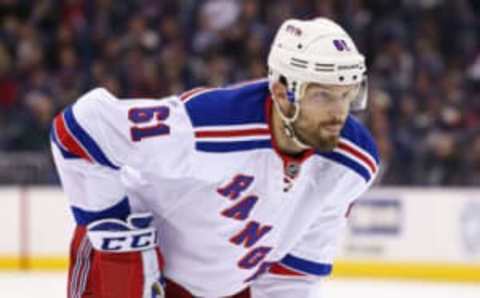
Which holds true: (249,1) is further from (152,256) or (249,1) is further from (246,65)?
(152,256)

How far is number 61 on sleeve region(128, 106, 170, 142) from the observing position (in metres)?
2.54

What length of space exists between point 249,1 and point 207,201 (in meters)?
5.71

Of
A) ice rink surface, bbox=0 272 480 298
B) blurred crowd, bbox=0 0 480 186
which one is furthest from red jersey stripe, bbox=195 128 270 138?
blurred crowd, bbox=0 0 480 186

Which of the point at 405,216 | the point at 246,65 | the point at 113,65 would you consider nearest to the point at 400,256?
the point at 405,216

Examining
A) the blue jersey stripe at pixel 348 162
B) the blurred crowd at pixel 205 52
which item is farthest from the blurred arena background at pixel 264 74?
the blue jersey stripe at pixel 348 162

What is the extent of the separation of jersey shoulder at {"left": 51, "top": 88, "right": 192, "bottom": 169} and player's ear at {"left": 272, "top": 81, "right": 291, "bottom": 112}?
196mm

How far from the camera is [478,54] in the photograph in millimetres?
8070

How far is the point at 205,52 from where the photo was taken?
816 cm

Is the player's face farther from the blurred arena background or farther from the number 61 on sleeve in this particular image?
the blurred arena background

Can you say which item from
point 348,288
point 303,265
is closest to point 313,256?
point 303,265

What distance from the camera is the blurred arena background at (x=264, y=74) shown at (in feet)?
22.3

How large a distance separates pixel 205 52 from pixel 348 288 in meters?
2.53

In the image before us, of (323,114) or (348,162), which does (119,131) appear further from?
(348,162)

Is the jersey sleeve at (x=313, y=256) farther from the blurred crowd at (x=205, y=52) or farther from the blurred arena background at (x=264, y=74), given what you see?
the blurred crowd at (x=205, y=52)
